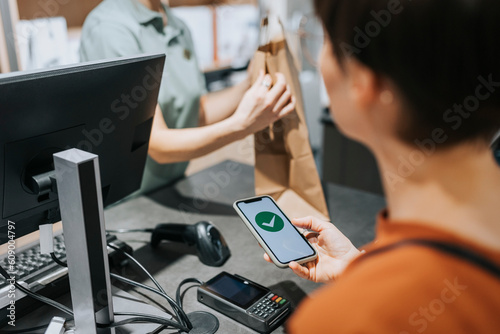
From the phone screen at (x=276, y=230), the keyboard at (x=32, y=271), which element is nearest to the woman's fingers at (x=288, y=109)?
the phone screen at (x=276, y=230)

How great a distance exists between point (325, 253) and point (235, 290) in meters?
0.19

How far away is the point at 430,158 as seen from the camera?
48 cm

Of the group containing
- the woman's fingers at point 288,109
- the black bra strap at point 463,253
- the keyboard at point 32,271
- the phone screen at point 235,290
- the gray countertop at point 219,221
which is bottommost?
the gray countertop at point 219,221

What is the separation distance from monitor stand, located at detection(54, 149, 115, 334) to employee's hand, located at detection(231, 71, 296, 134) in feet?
1.88

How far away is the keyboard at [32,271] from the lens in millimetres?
846

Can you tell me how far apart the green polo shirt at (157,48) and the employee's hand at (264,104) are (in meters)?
0.28

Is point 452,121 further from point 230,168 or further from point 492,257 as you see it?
point 230,168

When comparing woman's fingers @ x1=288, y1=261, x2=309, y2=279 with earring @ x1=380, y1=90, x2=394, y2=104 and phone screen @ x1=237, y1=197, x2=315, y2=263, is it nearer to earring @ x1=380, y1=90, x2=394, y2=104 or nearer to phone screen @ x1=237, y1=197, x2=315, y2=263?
phone screen @ x1=237, y1=197, x2=315, y2=263

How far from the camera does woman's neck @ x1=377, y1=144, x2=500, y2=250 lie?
469 mm

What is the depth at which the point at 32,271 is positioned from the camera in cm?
90

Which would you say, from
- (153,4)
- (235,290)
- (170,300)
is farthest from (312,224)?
(153,4)

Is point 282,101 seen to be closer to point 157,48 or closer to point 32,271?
point 157,48

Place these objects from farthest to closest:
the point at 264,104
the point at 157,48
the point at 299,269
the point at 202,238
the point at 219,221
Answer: the point at 157,48, the point at 219,221, the point at 264,104, the point at 202,238, the point at 299,269

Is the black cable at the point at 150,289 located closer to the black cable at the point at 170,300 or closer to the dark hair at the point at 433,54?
the black cable at the point at 170,300
